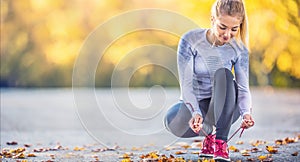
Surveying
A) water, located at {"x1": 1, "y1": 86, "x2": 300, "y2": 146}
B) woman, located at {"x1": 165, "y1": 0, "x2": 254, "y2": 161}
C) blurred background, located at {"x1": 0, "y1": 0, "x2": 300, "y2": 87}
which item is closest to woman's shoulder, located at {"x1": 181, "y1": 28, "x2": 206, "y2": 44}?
woman, located at {"x1": 165, "y1": 0, "x2": 254, "y2": 161}

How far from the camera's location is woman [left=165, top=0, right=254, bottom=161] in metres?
2.73

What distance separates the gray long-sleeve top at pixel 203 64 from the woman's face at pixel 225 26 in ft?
0.45

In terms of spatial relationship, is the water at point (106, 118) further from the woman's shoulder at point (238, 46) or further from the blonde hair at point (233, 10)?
the blonde hair at point (233, 10)

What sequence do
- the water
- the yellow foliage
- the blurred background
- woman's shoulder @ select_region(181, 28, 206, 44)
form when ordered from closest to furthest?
woman's shoulder @ select_region(181, 28, 206, 44) < the water < the yellow foliage < the blurred background

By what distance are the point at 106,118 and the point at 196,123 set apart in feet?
13.8

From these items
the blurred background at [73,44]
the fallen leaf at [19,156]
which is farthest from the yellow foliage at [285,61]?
the fallen leaf at [19,156]

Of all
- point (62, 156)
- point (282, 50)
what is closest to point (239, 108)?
point (62, 156)

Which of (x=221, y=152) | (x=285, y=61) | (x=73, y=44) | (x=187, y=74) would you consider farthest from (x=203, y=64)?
(x=73, y=44)

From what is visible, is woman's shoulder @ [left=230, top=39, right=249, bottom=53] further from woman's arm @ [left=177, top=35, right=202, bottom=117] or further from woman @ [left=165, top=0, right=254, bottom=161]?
woman's arm @ [left=177, top=35, right=202, bottom=117]

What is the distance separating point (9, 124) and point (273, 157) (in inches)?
134

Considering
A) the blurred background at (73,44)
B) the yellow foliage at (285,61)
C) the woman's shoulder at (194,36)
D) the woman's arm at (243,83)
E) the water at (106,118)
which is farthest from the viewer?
the blurred background at (73,44)

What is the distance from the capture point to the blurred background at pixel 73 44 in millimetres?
10836

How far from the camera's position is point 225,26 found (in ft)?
8.82

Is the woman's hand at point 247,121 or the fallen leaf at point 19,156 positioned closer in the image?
the woman's hand at point 247,121
